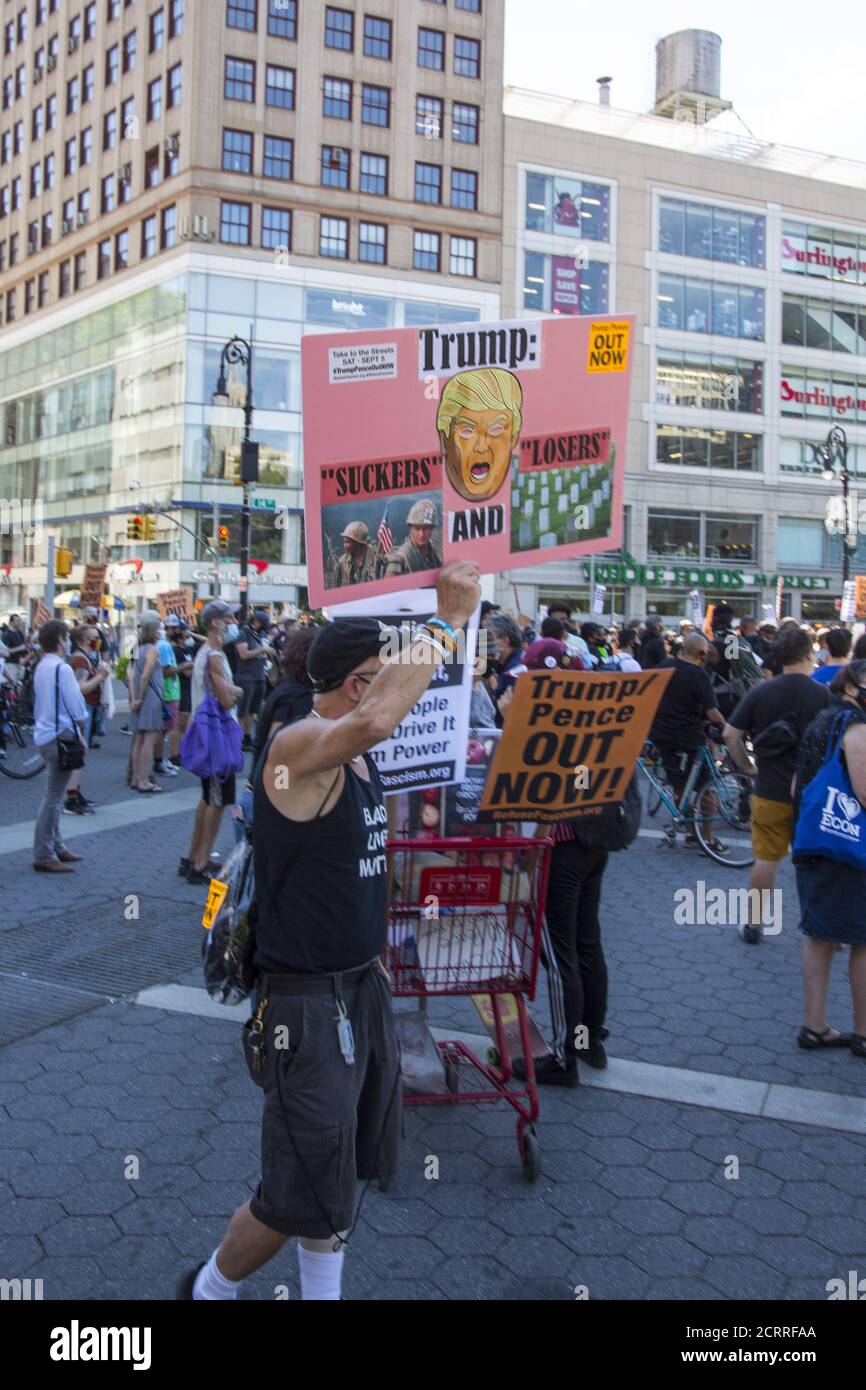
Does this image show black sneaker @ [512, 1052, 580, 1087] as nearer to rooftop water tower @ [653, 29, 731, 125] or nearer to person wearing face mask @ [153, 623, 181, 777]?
person wearing face mask @ [153, 623, 181, 777]

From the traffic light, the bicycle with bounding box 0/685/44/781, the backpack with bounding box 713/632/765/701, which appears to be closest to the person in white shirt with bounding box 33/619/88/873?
the bicycle with bounding box 0/685/44/781

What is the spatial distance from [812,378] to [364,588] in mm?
50312

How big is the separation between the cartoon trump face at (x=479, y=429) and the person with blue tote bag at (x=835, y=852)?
217 cm

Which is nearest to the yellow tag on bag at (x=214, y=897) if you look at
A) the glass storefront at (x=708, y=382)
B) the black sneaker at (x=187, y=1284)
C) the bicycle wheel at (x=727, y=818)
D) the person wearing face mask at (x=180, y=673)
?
the black sneaker at (x=187, y=1284)

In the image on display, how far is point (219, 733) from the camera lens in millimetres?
7824

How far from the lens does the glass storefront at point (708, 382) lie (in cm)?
4594

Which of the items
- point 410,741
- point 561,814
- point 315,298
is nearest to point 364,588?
point 410,741

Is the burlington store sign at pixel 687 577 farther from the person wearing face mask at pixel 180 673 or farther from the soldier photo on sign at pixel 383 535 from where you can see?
the soldier photo on sign at pixel 383 535

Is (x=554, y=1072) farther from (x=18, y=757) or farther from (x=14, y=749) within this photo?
(x=14, y=749)

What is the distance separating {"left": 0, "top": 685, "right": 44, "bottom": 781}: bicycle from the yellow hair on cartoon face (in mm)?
9609

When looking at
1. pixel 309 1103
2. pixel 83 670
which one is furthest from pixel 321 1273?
pixel 83 670

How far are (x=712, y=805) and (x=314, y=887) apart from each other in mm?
7318

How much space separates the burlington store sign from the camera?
1772 inches
